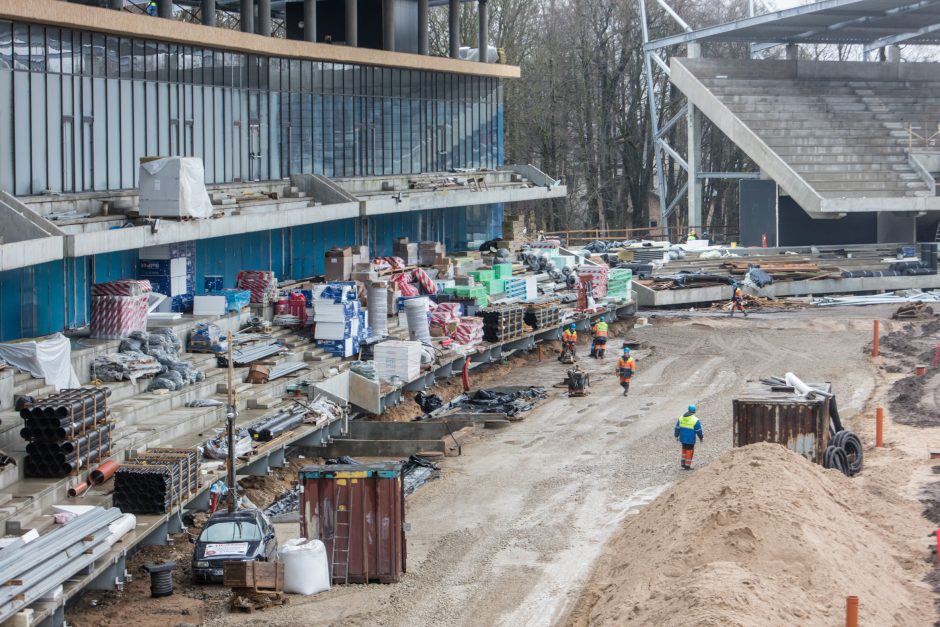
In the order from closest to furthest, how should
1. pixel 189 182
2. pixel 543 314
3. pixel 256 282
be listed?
pixel 189 182 < pixel 256 282 < pixel 543 314

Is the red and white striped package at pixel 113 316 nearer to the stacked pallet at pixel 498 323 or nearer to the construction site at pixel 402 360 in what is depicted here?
the construction site at pixel 402 360

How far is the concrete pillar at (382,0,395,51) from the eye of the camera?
4816 cm

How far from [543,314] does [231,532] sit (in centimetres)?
2450

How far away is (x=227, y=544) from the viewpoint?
62.3 ft

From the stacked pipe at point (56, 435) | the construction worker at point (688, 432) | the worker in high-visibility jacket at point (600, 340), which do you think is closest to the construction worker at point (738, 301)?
the worker in high-visibility jacket at point (600, 340)

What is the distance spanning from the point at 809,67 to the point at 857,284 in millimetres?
18984

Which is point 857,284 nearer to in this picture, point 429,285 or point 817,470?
point 429,285

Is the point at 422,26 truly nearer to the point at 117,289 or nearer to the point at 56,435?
the point at 117,289

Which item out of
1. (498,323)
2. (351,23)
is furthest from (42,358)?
(351,23)

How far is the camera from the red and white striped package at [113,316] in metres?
28.1

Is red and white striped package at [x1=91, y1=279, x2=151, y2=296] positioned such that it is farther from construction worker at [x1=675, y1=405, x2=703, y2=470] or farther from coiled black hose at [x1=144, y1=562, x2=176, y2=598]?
construction worker at [x1=675, y1=405, x2=703, y2=470]

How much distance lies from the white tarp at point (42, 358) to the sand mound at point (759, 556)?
10.5 metres

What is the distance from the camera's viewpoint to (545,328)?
1690 inches

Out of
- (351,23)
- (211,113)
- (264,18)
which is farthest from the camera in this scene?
(351,23)
